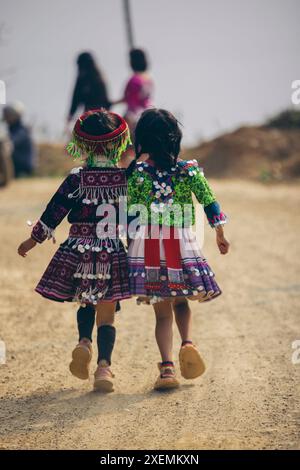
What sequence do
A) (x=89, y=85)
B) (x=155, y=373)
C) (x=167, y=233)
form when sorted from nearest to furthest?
(x=167, y=233)
(x=155, y=373)
(x=89, y=85)

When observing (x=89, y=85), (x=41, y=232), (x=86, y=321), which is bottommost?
(x=86, y=321)

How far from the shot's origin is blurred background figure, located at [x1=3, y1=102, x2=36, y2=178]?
13789mm

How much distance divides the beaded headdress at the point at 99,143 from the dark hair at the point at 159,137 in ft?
0.32

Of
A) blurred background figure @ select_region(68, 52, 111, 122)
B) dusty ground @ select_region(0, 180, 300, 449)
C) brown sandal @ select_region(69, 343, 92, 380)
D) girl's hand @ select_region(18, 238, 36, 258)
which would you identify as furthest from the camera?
blurred background figure @ select_region(68, 52, 111, 122)

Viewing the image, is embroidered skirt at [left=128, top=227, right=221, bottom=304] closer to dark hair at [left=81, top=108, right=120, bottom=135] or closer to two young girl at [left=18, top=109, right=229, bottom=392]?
two young girl at [left=18, top=109, right=229, bottom=392]

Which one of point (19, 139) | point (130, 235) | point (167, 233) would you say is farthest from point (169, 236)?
point (19, 139)

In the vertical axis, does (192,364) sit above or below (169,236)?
below

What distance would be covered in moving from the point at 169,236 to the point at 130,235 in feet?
0.71

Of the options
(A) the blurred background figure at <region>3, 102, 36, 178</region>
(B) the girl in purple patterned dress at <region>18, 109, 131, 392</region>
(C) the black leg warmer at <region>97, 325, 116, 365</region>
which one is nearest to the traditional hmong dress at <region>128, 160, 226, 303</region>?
(B) the girl in purple patterned dress at <region>18, 109, 131, 392</region>

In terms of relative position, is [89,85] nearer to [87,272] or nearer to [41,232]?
[41,232]

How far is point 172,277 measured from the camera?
4.61m

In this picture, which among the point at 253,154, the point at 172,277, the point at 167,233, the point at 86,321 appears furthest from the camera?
the point at 253,154

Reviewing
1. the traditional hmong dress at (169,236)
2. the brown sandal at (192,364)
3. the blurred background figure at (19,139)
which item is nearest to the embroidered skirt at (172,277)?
the traditional hmong dress at (169,236)

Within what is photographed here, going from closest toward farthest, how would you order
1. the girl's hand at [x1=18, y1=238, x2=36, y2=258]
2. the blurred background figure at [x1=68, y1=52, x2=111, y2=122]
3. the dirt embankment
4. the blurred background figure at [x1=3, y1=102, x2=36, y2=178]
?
1. the girl's hand at [x1=18, y1=238, x2=36, y2=258]
2. the blurred background figure at [x1=68, y1=52, x2=111, y2=122]
3. the blurred background figure at [x1=3, y1=102, x2=36, y2=178]
4. the dirt embankment
